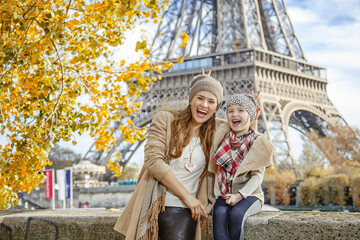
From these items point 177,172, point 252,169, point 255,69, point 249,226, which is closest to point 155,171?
point 177,172

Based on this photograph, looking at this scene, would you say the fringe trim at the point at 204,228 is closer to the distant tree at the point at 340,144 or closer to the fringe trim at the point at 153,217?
the fringe trim at the point at 153,217

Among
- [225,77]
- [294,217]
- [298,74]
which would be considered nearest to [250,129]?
[294,217]

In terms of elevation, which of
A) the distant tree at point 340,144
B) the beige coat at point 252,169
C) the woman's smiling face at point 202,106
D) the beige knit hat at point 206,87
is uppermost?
the distant tree at point 340,144

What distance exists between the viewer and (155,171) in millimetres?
3844

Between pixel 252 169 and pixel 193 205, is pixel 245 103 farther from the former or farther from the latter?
pixel 193 205

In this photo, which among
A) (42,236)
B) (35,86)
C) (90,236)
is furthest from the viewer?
(35,86)

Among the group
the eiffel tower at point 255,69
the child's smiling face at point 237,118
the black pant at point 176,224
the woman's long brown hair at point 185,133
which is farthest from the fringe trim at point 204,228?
the eiffel tower at point 255,69

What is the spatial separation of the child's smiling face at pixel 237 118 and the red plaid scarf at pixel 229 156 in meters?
0.08

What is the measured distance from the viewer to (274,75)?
3759cm

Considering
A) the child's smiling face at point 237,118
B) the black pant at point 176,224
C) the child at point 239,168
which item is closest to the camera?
the black pant at point 176,224

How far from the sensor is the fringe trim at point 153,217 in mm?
3766

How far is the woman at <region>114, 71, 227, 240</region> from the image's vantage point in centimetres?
378

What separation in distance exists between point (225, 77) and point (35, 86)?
30940 mm

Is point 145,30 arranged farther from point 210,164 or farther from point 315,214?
point 315,214
